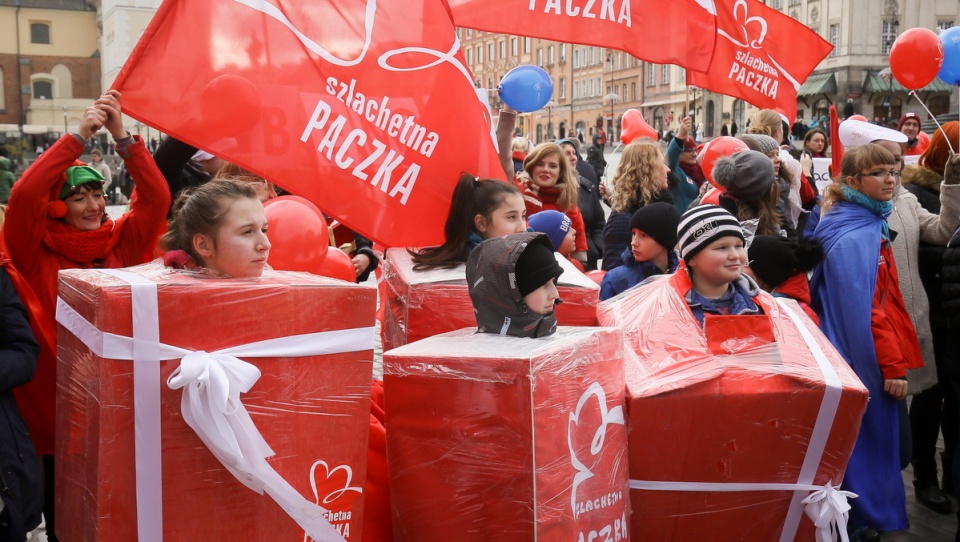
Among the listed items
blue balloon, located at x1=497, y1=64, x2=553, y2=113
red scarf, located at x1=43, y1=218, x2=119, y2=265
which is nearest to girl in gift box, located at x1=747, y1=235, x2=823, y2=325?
blue balloon, located at x1=497, y1=64, x2=553, y2=113

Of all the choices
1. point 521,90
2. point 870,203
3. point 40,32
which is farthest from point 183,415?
point 40,32

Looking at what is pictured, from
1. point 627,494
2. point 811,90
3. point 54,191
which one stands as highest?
point 811,90

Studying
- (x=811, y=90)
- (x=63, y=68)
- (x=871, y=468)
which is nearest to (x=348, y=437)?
(x=871, y=468)

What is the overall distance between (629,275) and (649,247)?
19 centimetres

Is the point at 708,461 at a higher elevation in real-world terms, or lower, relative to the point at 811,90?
lower

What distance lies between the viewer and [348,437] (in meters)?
2.65

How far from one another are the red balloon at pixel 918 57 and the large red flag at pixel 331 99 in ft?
16.7

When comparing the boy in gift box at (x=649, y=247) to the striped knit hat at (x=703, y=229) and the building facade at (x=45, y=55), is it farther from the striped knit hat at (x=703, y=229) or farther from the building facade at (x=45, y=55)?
the building facade at (x=45, y=55)

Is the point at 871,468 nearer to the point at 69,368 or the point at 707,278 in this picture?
the point at 707,278

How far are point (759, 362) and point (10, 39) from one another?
8711cm

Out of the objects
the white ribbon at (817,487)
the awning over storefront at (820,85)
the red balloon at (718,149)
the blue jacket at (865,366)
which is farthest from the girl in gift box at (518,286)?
the awning over storefront at (820,85)

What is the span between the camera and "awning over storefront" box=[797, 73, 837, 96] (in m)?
51.3

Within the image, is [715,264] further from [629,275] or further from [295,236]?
[295,236]

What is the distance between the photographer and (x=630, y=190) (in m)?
6.34
